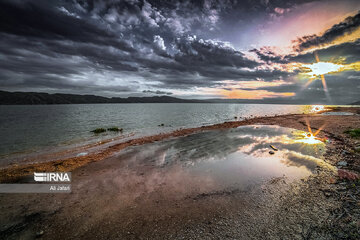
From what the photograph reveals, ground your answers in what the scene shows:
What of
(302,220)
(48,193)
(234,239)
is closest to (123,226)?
(234,239)

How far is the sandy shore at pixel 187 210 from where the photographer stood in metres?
4.80

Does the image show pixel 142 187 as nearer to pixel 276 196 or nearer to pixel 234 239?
pixel 234 239

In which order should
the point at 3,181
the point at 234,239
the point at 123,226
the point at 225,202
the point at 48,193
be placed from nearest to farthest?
the point at 234,239 → the point at 123,226 → the point at 225,202 → the point at 48,193 → the point at 3,181

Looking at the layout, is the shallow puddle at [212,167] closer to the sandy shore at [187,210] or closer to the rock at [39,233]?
the sandy shore at [187,210]

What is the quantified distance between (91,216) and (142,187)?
8.69ft

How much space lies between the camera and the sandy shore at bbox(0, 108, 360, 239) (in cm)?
480

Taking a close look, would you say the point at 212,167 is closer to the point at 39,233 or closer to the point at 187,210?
the point at 187,210

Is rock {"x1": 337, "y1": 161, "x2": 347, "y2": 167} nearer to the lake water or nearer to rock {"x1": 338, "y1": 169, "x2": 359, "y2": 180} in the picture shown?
rock {"x1": 338, "y1": 169, "x2": 359, "y2": 180}

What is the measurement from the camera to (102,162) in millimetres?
12312

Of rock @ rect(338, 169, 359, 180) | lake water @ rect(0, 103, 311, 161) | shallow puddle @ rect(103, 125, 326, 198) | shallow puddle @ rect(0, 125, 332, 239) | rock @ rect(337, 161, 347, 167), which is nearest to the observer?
shallow puddle @ rect(0, 125, 332, 239)

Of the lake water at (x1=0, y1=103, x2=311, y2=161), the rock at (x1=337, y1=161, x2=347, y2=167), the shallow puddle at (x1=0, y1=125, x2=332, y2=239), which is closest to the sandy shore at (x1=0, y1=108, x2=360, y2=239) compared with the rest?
the shallow puddle at (x1=0, y1=125, x2=332, y2=239)

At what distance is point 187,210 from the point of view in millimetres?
5930

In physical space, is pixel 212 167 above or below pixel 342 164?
below

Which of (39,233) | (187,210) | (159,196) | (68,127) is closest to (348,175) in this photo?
(187,210)
